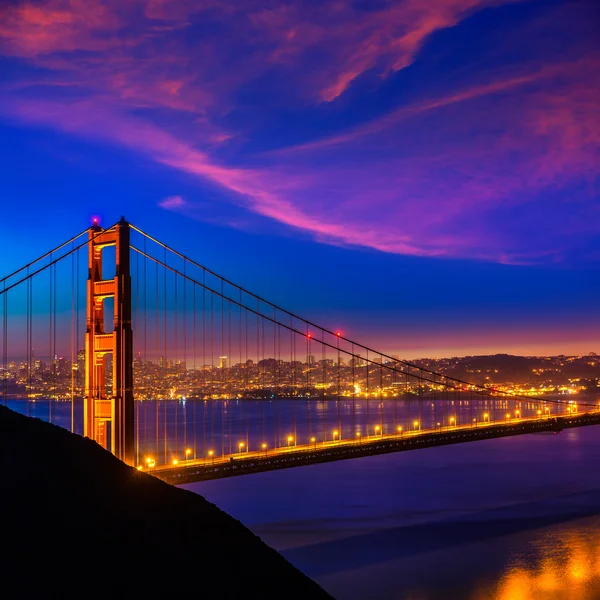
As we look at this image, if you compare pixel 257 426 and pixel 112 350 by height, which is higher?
pixel 112 350

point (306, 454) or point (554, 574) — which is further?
point (306, 454)

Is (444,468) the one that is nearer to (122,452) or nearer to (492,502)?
(492,502)

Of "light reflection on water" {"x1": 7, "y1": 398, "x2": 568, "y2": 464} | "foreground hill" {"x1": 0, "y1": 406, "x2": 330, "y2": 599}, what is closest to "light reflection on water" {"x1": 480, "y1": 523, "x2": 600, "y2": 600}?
"light reflection on water" {"x1": 7, "y1": 398, "x2": 568, "y2": 464}

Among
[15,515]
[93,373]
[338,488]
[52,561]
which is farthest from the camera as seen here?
[338,488]

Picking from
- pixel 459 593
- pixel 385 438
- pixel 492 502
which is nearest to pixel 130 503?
pixel 459 593

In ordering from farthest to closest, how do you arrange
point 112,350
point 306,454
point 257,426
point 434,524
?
point 257,426 → point 434,524 → point 306,454 → point 112,350

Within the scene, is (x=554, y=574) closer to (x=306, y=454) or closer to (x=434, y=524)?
(x=306, y=454)

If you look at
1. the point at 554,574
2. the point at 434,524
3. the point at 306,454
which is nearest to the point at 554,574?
the point at 554,574
